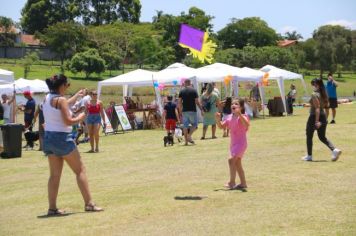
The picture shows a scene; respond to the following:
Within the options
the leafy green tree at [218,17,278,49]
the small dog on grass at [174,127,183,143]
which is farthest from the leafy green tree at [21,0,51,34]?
the small dog on grass at [174,127,183,143]

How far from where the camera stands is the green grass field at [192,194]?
269 inches

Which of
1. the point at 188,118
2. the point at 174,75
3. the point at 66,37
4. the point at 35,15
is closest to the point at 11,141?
the point at 188,118

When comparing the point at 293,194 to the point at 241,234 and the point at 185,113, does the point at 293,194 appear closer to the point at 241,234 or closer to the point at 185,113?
the point at 241,234

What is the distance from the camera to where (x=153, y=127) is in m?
24.2

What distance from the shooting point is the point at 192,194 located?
348 inches

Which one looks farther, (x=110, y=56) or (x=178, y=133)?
(x=110, y=56)

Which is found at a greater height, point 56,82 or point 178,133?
point 56,82

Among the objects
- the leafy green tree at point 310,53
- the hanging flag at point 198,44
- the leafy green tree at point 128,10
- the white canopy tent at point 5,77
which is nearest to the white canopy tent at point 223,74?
the white canopy tent at point 5,77

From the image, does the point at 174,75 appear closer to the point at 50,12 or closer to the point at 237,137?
the point at 237,137

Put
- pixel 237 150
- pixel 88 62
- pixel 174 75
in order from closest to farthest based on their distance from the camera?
pixel 237 150
pixel 174 75
pixel 88 62

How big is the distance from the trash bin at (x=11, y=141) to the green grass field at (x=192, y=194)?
26.3 inches

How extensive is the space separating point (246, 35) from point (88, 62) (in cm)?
4172

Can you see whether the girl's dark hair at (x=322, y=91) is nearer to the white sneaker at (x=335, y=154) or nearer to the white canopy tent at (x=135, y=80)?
the white sneaker at (x=335, y=154)

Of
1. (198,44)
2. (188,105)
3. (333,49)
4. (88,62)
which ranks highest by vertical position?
(333,49)
